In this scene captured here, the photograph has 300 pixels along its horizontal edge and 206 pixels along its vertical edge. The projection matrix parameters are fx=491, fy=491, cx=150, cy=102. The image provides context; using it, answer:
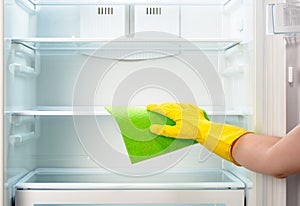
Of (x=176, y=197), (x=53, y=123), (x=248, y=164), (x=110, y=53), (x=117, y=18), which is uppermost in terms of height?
(x=117, y=18)

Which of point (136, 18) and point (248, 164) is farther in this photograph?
point (136, 18)

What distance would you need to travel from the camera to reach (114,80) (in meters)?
1.82

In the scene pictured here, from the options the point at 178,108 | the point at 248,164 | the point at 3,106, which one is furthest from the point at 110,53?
the point at 248,164

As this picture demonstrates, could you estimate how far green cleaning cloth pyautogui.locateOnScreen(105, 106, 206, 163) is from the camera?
1.53 metres

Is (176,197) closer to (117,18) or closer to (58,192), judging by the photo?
(58,192)

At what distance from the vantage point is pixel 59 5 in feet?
5.95

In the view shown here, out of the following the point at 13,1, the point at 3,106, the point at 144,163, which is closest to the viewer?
the point at 3,106

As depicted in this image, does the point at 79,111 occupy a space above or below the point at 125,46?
below

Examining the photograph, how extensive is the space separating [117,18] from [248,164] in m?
0.72

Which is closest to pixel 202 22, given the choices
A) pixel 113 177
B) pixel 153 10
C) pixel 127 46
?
pixel 153 10

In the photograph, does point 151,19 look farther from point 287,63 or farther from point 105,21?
point 287,63

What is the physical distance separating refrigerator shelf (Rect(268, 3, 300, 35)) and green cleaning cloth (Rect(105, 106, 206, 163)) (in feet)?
1.41

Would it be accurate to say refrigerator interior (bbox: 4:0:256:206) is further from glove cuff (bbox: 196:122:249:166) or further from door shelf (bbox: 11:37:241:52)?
glove cuff (bbox: 196:122:249:166)

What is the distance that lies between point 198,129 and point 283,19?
1.35ft
